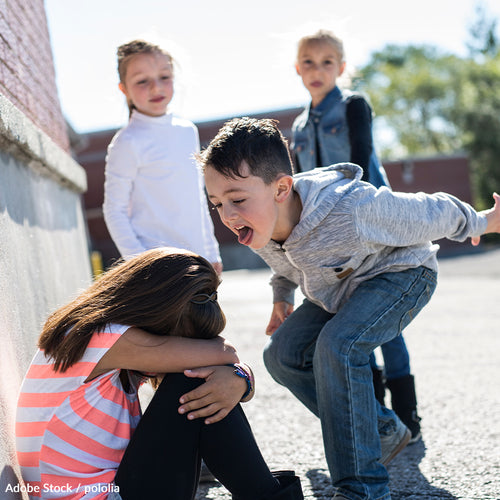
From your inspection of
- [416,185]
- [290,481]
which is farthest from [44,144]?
[416,185]

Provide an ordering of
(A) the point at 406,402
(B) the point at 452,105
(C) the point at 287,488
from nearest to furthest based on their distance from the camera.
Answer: (C) the point at 287,488, (A) the point at 406,402, (B) the point at 452,105

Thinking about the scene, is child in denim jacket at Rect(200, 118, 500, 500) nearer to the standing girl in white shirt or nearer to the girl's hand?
the girl's hand

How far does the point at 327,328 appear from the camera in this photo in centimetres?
254

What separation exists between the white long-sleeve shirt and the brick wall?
633 mm

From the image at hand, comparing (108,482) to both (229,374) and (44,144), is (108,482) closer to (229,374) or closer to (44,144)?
(229,374)

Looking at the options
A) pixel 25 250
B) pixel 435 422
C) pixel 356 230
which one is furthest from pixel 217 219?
pixel 356 230

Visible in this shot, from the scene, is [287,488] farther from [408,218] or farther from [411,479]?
[408,218]

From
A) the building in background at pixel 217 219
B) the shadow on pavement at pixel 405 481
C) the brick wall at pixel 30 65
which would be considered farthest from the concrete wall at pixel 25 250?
the building in background at pixel 217 219

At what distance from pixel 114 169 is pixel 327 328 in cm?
155

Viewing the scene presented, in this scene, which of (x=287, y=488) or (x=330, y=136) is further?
(x=330, y=136)

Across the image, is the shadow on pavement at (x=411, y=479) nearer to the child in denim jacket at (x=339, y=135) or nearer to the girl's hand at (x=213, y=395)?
the child in denim jacket at (x=339, y=135)

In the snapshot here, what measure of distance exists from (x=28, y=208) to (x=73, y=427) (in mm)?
1490

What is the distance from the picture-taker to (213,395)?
2.12 m
